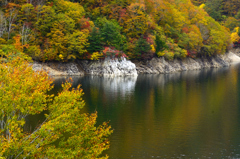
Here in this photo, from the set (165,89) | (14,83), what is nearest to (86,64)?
(165,89)

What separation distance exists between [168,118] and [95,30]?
1845 inches

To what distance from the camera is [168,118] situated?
120 feet

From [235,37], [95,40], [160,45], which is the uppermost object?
[235,37]

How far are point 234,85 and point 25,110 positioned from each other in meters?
57.3

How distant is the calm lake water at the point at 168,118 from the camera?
26.6 m

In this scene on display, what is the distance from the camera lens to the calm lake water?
26.6 metres

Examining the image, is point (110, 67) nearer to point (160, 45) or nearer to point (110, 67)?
point (110, 67)

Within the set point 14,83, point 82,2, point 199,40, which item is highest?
point 82,2

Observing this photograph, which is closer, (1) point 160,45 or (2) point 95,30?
(2) point 95,30

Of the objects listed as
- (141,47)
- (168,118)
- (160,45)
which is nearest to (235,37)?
(160,45)

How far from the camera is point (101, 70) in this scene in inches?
3076

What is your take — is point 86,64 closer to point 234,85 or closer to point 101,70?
point 101,70

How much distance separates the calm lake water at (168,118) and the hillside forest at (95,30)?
59.2ft

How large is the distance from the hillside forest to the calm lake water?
59.2 feet
